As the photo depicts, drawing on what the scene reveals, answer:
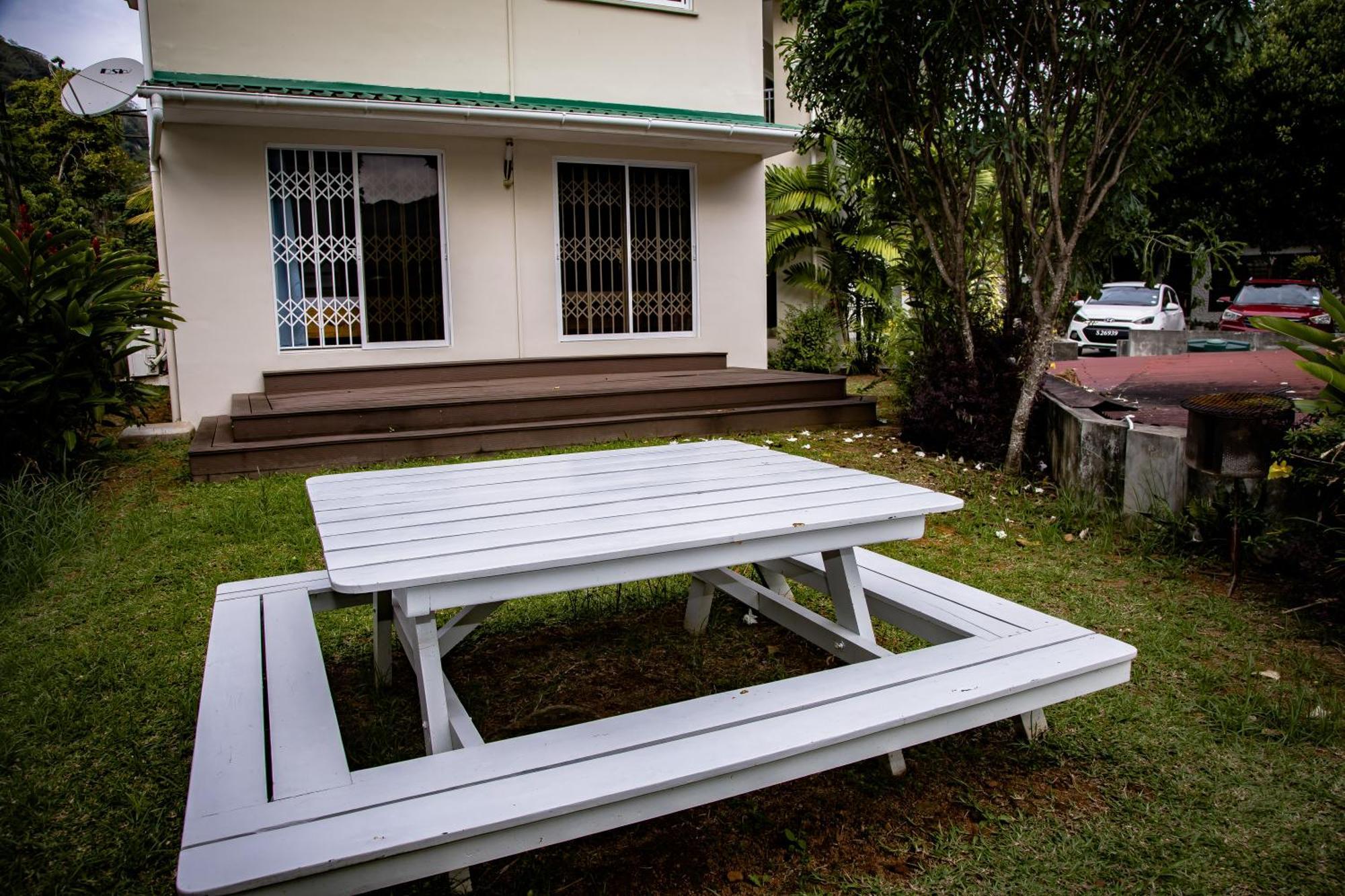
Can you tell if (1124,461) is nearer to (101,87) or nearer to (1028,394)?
(1028,394)

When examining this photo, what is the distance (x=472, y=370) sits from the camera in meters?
9.14

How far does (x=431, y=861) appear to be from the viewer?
1717mm

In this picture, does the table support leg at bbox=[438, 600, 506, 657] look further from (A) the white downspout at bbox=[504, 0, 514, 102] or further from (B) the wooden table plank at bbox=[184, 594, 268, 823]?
(A) the white downspout at bbox=[504, 0, 514, 102]

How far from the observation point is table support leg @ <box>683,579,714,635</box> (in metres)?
3.73

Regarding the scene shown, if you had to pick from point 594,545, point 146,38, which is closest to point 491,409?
point 146,38

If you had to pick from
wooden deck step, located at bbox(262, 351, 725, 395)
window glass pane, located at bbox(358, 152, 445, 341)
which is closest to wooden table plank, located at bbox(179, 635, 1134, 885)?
wooden deck step, located at bbox(262, 351, 725, 395)

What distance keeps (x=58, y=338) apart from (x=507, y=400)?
3.21m

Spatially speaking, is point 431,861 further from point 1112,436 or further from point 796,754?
point 1112,436

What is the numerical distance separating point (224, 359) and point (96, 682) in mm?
5775

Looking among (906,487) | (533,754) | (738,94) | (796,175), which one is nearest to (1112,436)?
(906,487)

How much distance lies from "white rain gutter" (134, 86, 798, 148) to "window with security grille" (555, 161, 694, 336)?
3.00ft

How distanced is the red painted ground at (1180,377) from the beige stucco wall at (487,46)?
5.06 meters

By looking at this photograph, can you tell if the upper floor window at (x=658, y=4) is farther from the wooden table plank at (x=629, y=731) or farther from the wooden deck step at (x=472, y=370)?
the wooden table plank at (x=629, y=731)

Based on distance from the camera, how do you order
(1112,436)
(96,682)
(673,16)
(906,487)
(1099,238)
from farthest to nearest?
1. (673,16)
2. (1099,238)
3. (1112,436)
4. (96,682)
5. (906,487)
